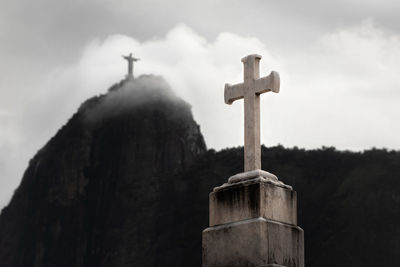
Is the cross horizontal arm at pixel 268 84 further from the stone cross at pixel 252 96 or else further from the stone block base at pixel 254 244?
the stone block base at pixel 254 244

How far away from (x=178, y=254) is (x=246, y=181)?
11051 cm

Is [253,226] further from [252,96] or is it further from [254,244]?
[252,96]

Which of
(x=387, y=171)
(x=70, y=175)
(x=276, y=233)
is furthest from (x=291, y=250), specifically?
(x=70, y=175)

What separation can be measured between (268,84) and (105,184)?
125m

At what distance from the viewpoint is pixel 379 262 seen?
10306 centimetres

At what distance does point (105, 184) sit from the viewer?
13550cm

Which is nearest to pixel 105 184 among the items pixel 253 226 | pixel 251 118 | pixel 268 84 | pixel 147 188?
pixel 147 188

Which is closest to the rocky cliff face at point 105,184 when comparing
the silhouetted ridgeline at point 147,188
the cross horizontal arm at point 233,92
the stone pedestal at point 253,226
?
the silhouetted ridgeline at point 147,188

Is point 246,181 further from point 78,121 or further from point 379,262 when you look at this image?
point 78,121

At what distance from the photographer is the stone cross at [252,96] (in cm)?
1164

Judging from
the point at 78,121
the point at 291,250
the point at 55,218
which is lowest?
the point at 291,250

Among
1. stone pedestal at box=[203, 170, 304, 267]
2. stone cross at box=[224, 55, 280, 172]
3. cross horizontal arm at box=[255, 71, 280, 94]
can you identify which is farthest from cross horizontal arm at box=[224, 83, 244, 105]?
stone pedestal at box=[203, 170, 304, 267]

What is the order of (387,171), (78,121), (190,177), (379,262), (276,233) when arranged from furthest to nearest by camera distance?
(78,121)
(190,177)
(387,171)
(379,262)
(276,233)

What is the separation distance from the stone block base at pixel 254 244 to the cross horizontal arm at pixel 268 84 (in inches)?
66.1
